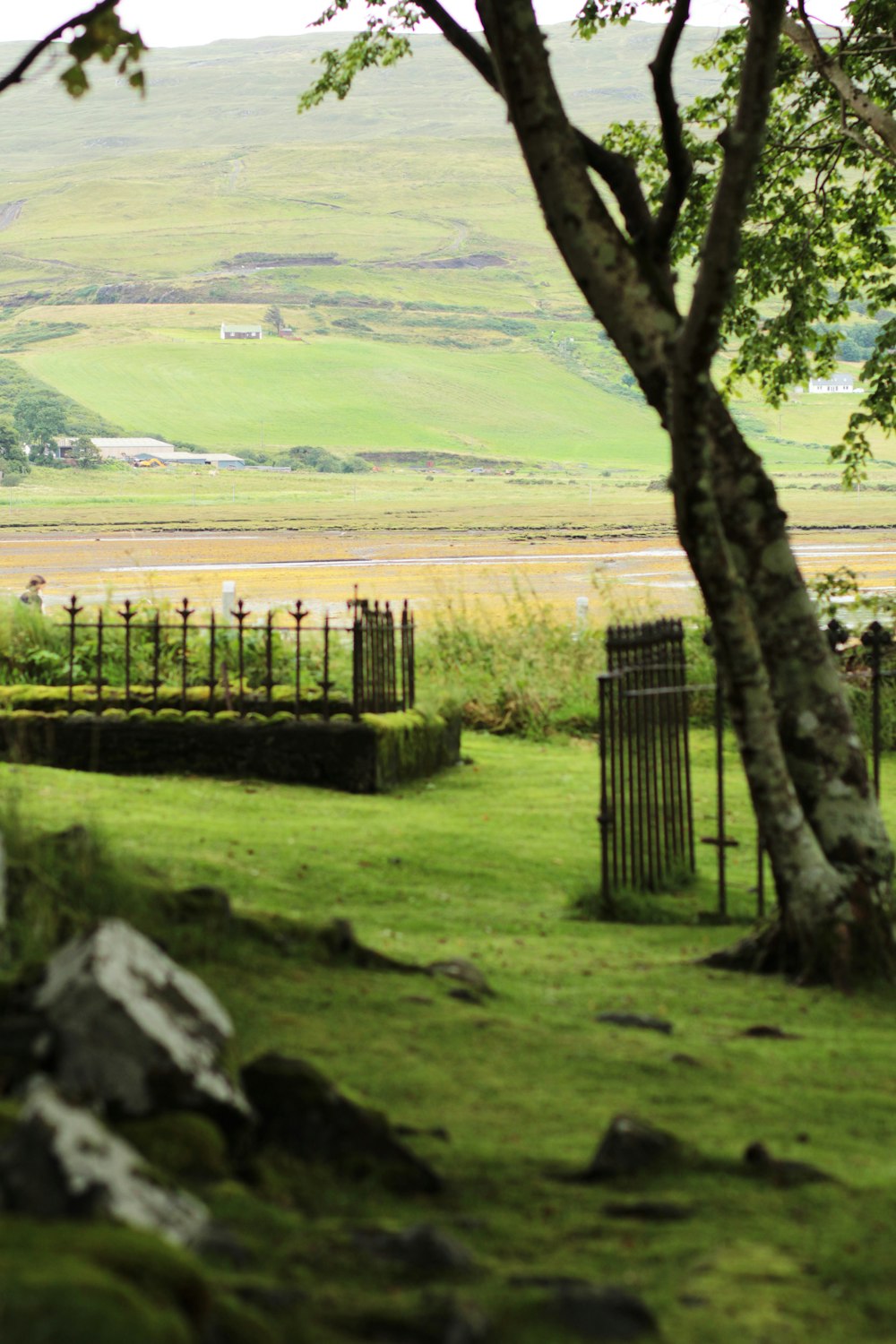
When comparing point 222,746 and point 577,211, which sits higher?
point 577,211

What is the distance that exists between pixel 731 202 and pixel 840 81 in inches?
346

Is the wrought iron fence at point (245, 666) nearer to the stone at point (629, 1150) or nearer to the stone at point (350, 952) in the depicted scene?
the stone at point (350, 952)

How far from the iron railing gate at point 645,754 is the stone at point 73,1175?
5.84m

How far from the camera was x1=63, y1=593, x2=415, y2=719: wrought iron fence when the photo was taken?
1274 centimetres

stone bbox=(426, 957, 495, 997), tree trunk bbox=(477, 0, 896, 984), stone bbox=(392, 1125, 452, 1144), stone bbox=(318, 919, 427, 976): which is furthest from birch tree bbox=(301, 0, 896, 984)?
stone bbox=(392, 1125, 452, 1144)

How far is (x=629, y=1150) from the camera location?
429 cm

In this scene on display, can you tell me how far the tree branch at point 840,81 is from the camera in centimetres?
1384

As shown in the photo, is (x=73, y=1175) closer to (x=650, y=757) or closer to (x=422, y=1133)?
(x=422, y=1133)

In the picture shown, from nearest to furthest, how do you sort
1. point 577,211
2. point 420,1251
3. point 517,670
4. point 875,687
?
point 420,1251, point 577,211, point 875,687, point 517,670

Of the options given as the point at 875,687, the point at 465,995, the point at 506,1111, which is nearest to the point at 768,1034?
the point at 465,995

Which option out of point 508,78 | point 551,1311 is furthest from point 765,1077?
point 508,78

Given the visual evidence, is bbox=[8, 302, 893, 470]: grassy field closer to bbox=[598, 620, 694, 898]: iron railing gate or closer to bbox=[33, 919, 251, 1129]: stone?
bbox=[598, 620, 694, 898]: iron railing gate

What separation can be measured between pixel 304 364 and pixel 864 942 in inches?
6864

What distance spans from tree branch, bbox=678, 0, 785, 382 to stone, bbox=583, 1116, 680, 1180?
3.32 meters
